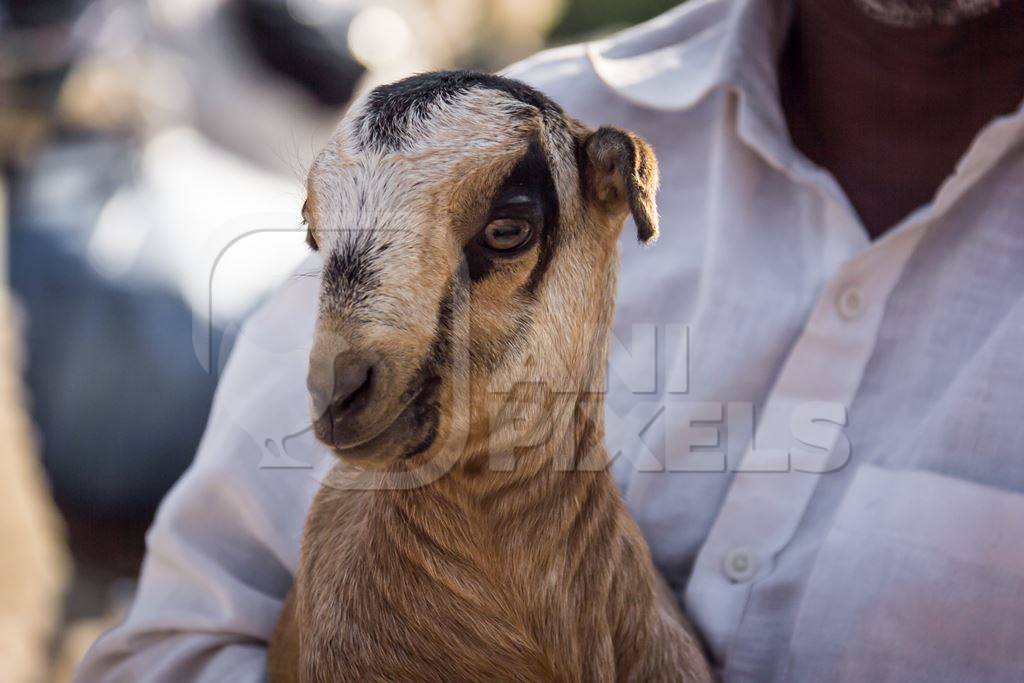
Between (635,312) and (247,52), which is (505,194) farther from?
(247,52)

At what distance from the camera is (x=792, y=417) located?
164cm

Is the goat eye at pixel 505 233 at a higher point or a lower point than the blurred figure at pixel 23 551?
higher

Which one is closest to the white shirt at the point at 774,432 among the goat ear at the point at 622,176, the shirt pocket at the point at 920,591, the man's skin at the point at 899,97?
the shirt pocket at the point at 920,591

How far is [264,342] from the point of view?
170 centimetres

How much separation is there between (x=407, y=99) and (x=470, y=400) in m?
0.33

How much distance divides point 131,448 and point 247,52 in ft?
7.35

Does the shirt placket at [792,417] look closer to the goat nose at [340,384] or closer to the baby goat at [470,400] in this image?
the baby goat at [470,400]

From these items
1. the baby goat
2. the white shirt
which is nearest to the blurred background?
the white shirt

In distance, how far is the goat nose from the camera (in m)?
0.99

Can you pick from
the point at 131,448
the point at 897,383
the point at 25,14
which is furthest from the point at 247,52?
the point at 897,383

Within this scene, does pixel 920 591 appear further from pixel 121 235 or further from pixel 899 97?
pixel 121 235

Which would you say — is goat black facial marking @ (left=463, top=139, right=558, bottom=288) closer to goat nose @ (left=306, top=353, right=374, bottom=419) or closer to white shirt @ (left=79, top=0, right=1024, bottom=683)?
goat nose @ (left=306, top=353, right=374, bottom=419)

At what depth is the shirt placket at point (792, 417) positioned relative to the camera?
5.20 ft

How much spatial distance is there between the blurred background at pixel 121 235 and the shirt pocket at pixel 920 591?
110 centimetres
